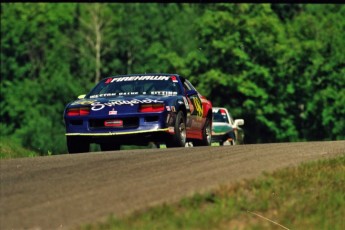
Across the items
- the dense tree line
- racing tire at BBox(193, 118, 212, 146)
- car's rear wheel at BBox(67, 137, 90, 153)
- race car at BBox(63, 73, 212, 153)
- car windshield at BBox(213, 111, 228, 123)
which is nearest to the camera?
race car at BBox(63, 73, 212, 153)

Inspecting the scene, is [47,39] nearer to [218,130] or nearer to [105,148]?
[218,130]

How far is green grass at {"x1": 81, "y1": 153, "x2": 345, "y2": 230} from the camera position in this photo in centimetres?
977

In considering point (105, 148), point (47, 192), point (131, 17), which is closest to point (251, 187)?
point (47, 192)

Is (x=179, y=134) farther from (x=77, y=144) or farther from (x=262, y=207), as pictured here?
(x=262, y=207)

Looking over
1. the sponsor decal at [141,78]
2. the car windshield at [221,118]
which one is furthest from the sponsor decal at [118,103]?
the car windshield at [221,118]

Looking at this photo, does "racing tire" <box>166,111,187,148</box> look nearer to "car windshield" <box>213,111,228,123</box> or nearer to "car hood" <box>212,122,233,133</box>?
"car hood" <box>212,122,233,133</box>

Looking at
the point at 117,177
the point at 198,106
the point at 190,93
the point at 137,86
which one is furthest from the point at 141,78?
the point at 117,177

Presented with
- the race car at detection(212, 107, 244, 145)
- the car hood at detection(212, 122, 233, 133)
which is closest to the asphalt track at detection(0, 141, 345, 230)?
the race car at detection(212, 107, 244, 145)

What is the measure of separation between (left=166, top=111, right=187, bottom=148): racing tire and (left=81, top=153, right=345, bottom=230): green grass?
5.71 metres

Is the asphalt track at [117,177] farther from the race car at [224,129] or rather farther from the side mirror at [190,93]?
the race car at [224,129]

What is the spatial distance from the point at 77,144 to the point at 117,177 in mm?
5982

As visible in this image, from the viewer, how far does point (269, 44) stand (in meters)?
66.9

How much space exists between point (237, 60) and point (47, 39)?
28062 mm

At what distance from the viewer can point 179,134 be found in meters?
18.0
